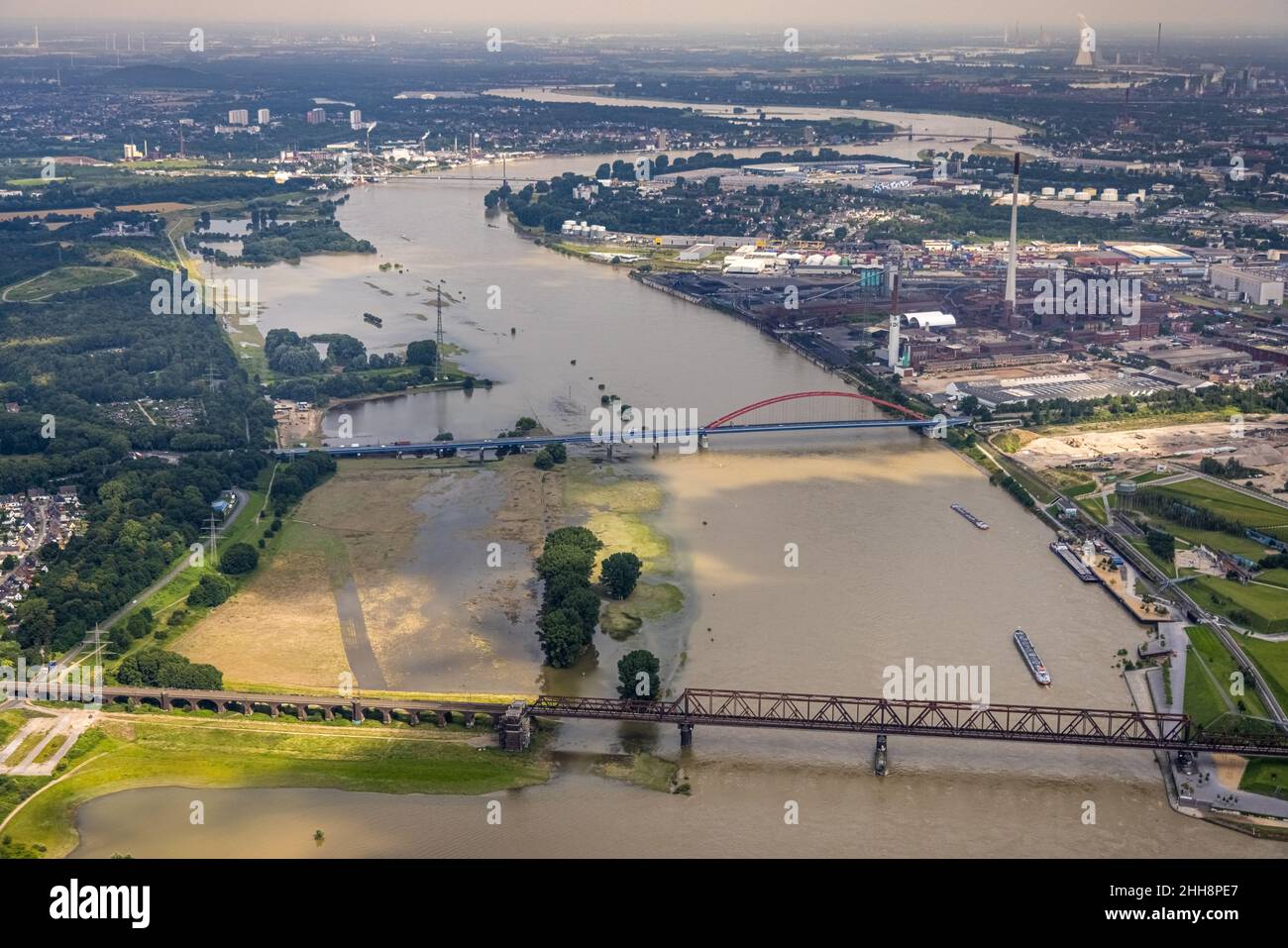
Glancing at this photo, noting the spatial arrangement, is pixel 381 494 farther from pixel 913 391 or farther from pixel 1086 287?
pixel 1086 287

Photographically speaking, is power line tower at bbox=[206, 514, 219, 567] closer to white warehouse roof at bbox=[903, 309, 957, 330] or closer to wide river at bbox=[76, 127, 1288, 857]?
wide river at bbox=[76, 127, 1288, 857]

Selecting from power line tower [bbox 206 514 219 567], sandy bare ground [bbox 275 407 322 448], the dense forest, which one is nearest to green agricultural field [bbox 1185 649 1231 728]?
power line tower [bbox 206 514 219 567]

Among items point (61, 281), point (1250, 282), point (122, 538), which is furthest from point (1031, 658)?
point (61, 281)

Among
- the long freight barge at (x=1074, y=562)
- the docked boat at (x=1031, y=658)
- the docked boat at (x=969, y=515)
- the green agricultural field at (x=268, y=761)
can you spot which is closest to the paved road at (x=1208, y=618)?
the long freight barge at (x=1074, y=562)

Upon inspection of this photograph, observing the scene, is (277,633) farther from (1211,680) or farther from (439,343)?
(439,343)

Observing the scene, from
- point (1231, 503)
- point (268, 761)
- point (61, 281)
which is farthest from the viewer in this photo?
point (61, 281)

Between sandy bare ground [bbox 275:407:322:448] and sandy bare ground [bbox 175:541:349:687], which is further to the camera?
sandy bare ground [bbox 275:407:322:448]
